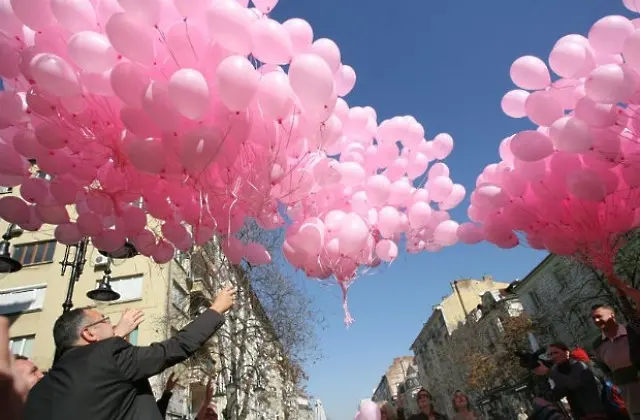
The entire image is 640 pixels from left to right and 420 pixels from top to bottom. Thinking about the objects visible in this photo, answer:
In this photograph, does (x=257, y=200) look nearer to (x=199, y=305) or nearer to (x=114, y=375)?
(x=114, y=375)

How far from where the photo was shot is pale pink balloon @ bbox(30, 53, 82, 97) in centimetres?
240

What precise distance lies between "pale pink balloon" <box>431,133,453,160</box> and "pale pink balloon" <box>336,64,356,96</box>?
1.25 metres

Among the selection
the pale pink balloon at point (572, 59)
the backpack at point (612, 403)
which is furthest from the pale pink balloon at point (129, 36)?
the backpack at point (612, 403)

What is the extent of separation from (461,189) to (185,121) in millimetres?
3015

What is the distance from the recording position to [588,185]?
3.30 meters

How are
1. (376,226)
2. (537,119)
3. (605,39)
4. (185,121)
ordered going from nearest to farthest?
(185,121) < (605,39) < (537,119) < (376,226)

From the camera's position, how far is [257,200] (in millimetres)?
2891

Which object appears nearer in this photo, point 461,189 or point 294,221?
point 294,221

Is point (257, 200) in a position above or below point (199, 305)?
below

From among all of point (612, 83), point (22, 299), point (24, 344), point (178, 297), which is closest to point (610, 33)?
point (612, 83)

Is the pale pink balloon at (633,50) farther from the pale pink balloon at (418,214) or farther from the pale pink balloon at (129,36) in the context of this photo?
the pale pink balloon at (129,36)

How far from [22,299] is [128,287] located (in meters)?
4.26

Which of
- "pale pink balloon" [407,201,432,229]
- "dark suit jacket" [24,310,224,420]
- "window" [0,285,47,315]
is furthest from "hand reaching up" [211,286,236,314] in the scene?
"window" [0,285,47,315]

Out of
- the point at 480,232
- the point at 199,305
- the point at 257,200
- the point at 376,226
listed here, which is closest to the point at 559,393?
the point at 480,232
